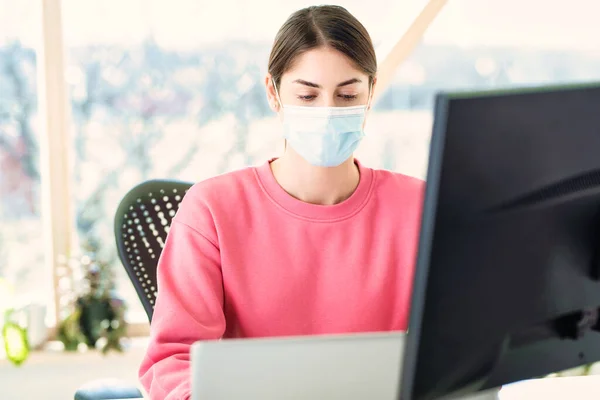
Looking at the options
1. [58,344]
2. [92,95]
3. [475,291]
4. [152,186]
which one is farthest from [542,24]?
[475,291]

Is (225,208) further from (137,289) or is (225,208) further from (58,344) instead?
(58,344)

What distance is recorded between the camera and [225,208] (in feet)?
4.70

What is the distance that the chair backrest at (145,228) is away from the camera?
1.60 m

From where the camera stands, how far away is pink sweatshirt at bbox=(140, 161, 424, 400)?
1.37 m

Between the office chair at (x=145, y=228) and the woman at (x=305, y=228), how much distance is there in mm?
205

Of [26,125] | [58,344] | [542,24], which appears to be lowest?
[58,344]

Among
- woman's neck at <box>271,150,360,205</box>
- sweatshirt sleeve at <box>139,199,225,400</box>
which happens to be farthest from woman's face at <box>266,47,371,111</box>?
sweatshirt sleeve at <box>139,199,225,400</box>

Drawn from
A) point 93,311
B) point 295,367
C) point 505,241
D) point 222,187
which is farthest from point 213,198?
point 93,311

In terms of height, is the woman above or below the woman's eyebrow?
below

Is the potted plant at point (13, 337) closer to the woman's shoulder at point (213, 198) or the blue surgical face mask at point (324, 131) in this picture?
the woman's shoulder at point (213, 198)

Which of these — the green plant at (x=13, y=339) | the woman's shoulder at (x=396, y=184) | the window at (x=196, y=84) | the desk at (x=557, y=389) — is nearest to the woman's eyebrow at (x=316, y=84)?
the woman's shoulder at (x=396, y=184)

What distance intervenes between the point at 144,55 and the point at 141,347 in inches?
39.8

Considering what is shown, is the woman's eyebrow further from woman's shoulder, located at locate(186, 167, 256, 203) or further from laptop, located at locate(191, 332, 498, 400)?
laptop, located at locate(191, 332, 498, 400)

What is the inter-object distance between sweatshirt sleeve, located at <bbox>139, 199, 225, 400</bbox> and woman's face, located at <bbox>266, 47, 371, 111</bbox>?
1.00ft
